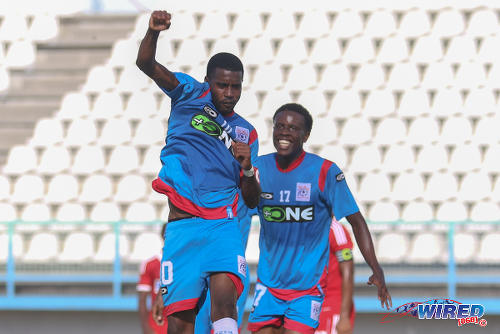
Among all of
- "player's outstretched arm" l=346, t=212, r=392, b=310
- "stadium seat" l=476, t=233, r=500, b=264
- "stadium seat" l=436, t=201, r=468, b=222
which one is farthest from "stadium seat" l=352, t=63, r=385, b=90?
"player's outstretched arm" l=346, t=212, r=392, b=310

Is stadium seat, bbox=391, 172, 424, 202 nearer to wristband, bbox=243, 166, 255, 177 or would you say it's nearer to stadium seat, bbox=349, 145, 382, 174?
stadium seat, bbox=349, 145, 382, 174

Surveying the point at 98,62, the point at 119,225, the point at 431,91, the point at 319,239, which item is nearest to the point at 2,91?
the point at 98,62

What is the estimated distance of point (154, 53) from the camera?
3.61 meters

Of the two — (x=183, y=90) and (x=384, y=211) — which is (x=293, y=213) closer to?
(x=183, y=90)

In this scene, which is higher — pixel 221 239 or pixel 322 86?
pixel 322 86

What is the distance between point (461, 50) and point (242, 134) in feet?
31.1

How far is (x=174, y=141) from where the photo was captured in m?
3.86

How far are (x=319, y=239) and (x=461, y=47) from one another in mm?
8819

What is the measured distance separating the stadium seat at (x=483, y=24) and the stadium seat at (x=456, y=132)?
4.71 feet

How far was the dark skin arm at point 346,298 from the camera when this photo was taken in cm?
532

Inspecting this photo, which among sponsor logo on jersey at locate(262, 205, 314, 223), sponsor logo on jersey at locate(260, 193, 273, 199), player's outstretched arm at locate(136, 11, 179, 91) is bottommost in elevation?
sponsor logo on jersey at locate(262, 205, 314, 223)

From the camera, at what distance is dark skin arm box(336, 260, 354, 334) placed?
5316 millimetres

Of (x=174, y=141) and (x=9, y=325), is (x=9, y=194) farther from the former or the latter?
(x=174, y=141)

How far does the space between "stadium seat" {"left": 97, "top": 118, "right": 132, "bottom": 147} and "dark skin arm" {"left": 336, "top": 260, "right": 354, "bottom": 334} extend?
7960 millimetres
